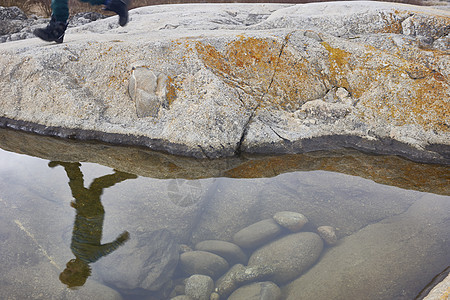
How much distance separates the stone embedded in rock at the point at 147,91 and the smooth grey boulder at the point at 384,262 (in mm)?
4285

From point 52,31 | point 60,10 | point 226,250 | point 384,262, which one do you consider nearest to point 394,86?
point 384,262

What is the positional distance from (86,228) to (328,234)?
316 cm

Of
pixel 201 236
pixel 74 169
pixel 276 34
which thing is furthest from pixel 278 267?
pixel 276 34

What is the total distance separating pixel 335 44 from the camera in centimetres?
731

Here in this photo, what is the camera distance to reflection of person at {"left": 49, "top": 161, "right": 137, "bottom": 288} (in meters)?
3.60

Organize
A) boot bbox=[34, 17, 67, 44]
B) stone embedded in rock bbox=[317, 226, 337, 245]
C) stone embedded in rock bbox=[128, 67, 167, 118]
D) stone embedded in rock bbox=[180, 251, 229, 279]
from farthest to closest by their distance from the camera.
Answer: boot bbox=[34, 17, 67, 44]
stone embedded in rock bbox=[128, 67, 167, 118]
stone embedded in rock bbox=[317, 226, 337, 245]
stone embedded in rock bbox=[180, 251, 229, 279]

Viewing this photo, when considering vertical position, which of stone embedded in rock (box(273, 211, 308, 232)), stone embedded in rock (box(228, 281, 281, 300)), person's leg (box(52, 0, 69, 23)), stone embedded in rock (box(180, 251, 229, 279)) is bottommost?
stone embedded in rock (box(180, 251, 229, 279))

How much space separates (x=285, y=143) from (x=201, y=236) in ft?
9.10

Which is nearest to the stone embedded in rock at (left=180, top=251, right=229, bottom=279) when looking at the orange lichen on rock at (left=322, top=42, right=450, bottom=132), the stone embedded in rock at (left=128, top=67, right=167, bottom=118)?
→ the stone embedded in rock at (left=128, top=67, right=167, bottom=118)

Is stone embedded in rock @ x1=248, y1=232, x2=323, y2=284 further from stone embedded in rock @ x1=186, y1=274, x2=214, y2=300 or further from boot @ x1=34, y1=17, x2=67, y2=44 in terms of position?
boot @ x1=34, y1=17, x2=67, y2=44

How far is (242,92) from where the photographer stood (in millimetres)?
6695

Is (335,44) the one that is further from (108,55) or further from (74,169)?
(74,169)

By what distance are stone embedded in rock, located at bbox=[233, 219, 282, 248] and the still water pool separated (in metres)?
0.05

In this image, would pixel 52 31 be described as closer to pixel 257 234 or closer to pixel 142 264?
pixel 142 264
